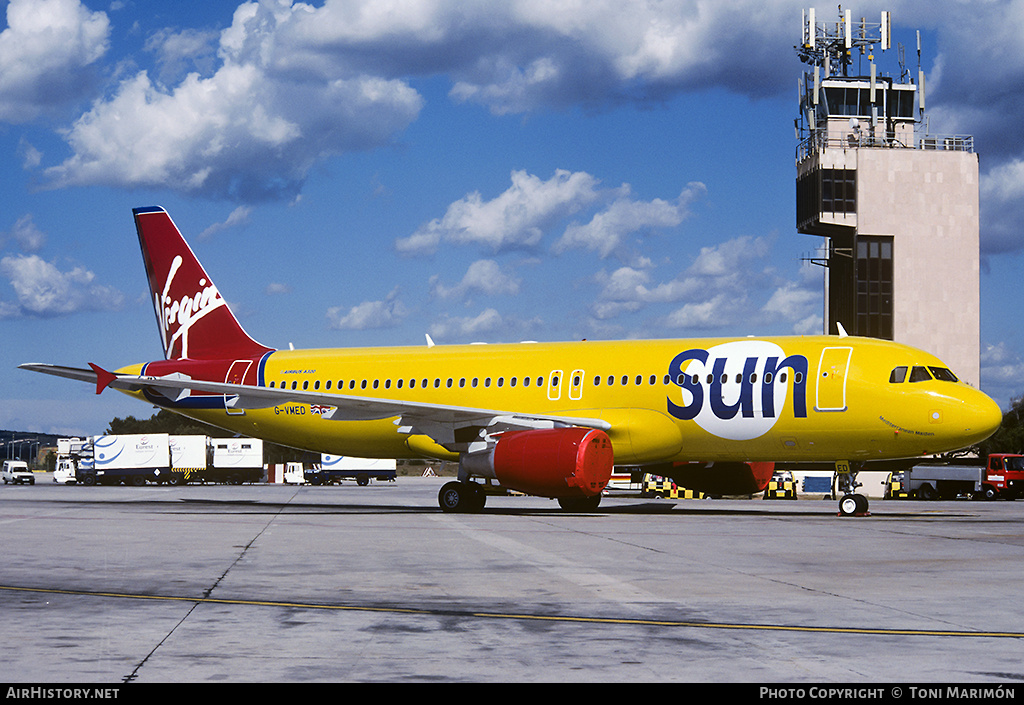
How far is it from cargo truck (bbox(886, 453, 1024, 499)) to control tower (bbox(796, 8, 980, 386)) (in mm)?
38502

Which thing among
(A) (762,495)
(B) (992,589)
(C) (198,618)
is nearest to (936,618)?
(B) (992,589)

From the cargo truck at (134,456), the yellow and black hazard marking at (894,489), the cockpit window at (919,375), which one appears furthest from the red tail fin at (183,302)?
the cargo truck at (134,456)

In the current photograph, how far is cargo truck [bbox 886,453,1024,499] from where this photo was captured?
53.5 m

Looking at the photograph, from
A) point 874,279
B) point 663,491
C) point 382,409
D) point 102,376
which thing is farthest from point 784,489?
point 874,279

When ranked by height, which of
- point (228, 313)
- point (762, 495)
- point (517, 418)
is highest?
point (228, 313)

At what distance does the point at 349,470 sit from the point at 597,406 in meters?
51.2

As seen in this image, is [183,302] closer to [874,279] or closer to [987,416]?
[987,416]

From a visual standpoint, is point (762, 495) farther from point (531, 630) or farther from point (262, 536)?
point (531, 630)

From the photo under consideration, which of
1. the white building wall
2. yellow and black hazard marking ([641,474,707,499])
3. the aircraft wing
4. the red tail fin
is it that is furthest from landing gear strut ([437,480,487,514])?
the white building wall

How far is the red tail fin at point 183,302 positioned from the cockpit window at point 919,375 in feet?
63.7

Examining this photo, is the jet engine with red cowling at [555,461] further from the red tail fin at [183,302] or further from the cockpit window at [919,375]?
the red tail fin at [183,302]

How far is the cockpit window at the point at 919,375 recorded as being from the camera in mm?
25281

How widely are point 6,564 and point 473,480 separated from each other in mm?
16116

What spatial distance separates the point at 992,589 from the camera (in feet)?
38.0
